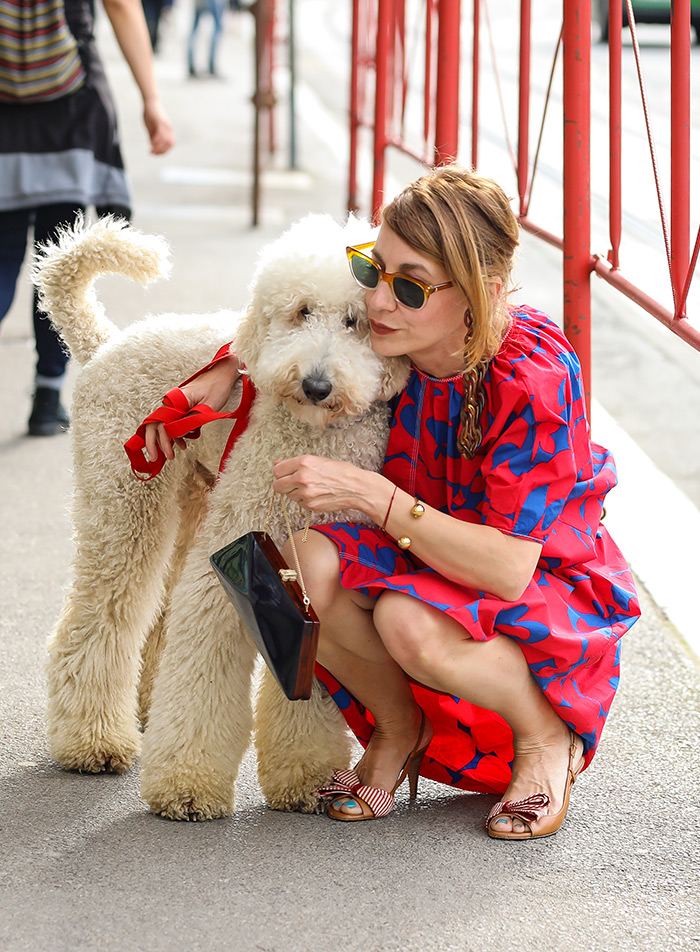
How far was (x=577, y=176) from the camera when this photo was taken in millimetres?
3123

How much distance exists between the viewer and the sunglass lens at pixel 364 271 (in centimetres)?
228

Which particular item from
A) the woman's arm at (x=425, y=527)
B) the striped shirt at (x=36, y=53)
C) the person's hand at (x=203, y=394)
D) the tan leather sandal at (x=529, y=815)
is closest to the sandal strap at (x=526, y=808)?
the tan leather sandal at (x=529, y=815)

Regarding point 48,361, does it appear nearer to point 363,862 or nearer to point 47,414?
point 47,414

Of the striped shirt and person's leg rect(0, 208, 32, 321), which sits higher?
the striped shirt

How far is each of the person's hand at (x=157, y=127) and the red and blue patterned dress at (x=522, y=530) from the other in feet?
8.00

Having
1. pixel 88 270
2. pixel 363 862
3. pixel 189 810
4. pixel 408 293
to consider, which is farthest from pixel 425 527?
pixel 88 270

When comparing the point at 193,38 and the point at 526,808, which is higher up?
the point at 193,38

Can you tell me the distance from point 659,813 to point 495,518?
782 mm

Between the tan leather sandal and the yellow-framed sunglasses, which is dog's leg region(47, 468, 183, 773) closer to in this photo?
the yellow-framed sunglasses

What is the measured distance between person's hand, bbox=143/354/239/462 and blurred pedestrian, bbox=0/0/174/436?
1.81 meters

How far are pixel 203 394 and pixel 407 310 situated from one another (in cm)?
51

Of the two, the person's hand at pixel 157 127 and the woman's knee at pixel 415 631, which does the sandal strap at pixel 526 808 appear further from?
the person's hand at pixel 157 127

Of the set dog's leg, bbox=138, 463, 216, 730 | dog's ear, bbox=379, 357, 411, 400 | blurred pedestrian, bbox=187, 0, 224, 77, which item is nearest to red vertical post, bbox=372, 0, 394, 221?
dog's leg, bbox=138, 463, 216, 730

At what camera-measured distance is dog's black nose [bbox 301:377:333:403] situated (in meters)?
2.20
